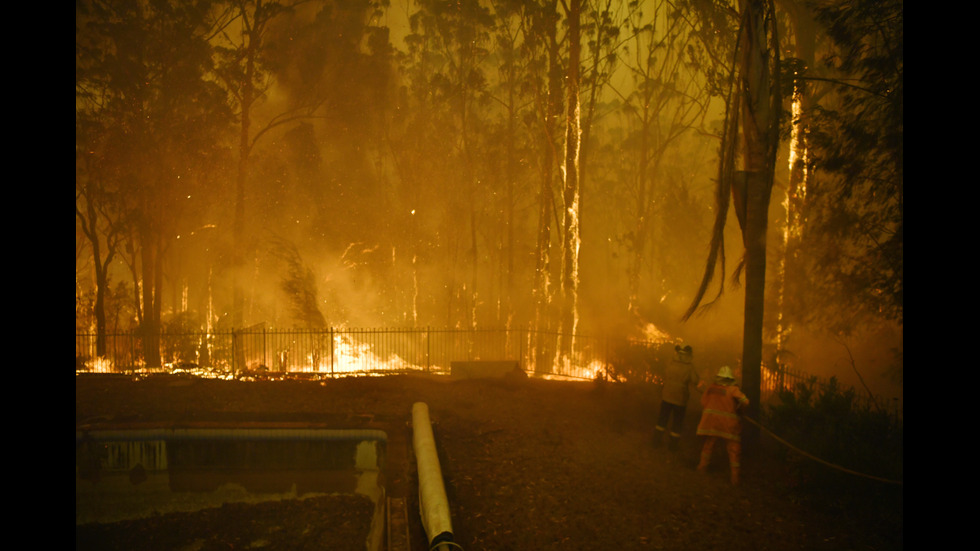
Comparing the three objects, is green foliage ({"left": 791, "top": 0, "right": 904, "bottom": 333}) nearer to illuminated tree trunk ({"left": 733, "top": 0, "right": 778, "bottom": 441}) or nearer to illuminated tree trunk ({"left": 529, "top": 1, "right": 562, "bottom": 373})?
illuminated tree trunk ({"left": 733, "top": 0, "right": 778, "bottom": 441})

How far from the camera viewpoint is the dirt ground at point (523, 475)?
6.19m

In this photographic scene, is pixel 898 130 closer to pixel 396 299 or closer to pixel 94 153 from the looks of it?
pixel 94 153

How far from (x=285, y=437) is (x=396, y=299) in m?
30.7

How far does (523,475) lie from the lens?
306 inches

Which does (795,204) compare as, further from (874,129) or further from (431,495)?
(431,495)

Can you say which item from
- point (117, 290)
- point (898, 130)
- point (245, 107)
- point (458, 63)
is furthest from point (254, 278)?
point (898, 130)

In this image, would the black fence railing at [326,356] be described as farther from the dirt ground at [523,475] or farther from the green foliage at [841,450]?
the green foliage at [841,450]

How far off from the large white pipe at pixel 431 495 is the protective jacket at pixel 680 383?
12.3 feet

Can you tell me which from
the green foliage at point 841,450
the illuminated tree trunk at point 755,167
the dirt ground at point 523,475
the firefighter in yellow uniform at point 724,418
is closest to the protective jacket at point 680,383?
the firefighter in yellow uniform at point 724,418

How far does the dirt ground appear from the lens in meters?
6.19

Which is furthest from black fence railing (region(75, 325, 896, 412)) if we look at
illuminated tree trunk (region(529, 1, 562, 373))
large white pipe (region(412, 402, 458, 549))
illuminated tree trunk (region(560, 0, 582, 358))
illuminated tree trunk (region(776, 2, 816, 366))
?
large white pipe (region(412, 402, 458, 549))

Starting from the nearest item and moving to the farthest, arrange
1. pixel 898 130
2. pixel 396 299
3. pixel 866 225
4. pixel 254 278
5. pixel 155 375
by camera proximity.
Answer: pixel 898 130 < pixel 866 225 < pixel 155 375 < pixel 254 278 < pixel 396 299

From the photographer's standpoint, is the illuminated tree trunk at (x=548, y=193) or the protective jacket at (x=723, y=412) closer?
the protective jacket at (x=723, y=412)

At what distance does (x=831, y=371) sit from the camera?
20891mm
